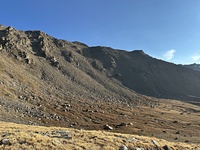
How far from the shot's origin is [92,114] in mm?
93875

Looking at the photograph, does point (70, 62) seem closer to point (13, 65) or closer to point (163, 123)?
point (13, 65)

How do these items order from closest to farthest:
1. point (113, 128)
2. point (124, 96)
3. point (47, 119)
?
1. point (47, 119)
2. point (113, 128)
3. point (124, 96)

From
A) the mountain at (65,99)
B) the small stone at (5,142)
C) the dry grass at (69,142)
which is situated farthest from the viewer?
the mountain at (65,99)

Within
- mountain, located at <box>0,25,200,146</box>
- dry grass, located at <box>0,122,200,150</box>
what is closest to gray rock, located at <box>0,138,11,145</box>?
dry grass, located at <box>0,122,200,150</box>

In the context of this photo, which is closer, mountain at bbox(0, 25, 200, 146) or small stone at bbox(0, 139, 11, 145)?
small stone at bbox(0, 139, 11, 145)

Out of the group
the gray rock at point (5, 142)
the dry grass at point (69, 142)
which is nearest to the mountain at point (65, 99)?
the dry grass at point (69, 142)

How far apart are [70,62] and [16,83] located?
7811 centimetres

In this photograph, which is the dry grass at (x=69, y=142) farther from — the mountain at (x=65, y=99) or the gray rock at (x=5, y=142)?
the mountain at (x=65, y=99)

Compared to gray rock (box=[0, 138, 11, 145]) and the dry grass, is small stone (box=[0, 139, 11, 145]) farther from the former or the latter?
the dry grass

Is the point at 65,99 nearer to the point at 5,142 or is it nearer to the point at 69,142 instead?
the point at 69,142

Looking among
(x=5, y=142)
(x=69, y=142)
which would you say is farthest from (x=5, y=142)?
(x=69, y=142)

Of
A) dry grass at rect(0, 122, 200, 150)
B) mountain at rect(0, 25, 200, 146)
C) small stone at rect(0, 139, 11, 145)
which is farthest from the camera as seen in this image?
mountain at rect(0, 25, 200, 146)

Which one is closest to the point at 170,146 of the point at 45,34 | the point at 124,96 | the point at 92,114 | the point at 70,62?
the point at 92,114

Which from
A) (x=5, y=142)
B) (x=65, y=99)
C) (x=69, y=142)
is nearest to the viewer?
(x=5, y=142)
